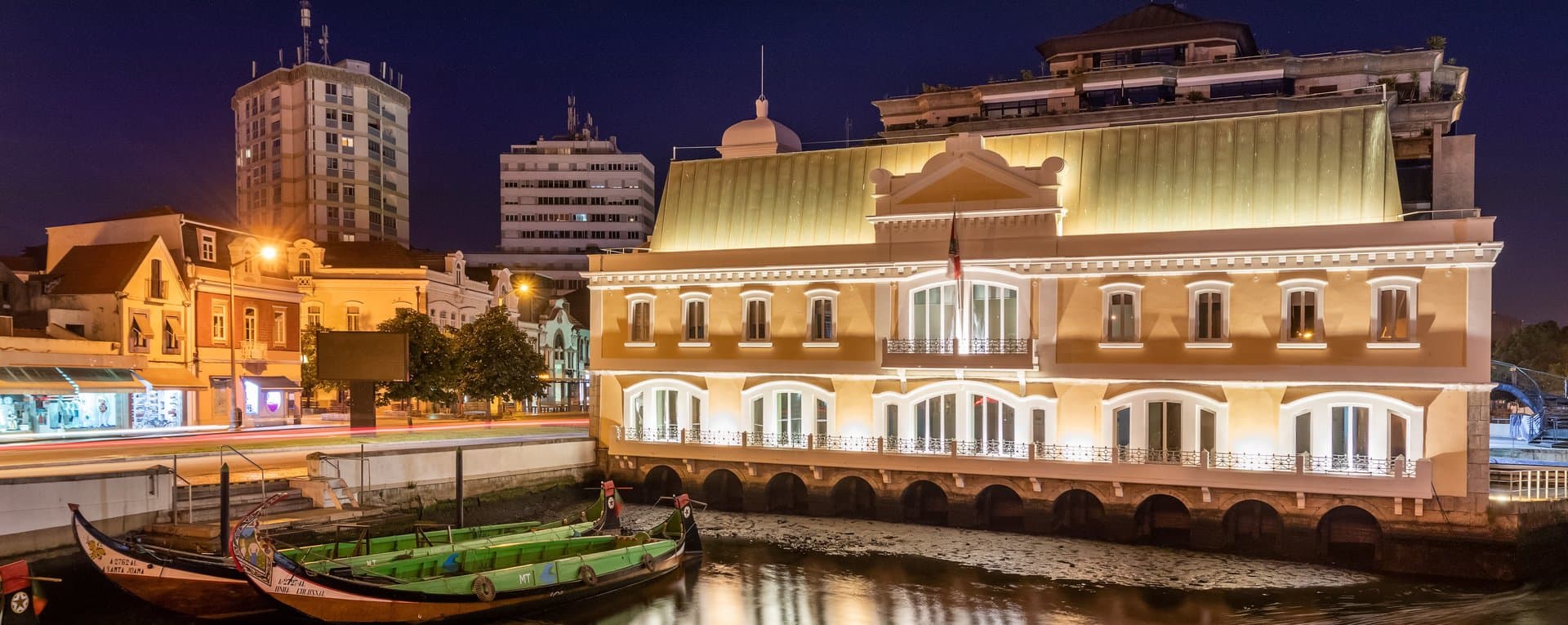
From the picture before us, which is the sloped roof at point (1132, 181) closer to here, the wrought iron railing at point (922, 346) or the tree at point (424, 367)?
the wrought iron railing at point (922, 346)

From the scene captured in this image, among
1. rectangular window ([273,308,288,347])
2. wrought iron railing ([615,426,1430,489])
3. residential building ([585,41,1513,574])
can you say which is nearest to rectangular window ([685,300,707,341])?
residential building ([585,41,1513,574])

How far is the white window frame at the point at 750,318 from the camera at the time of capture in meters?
38.3

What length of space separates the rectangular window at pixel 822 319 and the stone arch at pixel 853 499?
512 cm

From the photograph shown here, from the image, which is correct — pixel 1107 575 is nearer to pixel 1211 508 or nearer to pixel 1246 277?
pixel 1211 508

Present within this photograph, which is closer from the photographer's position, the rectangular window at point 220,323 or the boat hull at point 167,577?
the boat hull at point 167,577

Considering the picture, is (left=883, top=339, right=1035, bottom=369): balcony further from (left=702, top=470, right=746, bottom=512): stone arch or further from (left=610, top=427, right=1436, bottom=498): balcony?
(left=702, top=470, right=746, bottom=512): stone arch

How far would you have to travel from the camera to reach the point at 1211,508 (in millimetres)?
31469

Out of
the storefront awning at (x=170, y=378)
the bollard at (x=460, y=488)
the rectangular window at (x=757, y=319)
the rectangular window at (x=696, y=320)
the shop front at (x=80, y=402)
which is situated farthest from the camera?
the storefront awning at (x=170, y=378)

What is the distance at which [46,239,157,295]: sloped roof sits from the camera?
45.3m

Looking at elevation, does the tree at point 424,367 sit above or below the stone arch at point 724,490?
above

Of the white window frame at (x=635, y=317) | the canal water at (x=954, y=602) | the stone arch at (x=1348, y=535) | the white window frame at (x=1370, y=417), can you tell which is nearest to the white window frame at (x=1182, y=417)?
the white window frame at (x=1370, y=417)

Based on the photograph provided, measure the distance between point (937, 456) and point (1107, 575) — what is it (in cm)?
768

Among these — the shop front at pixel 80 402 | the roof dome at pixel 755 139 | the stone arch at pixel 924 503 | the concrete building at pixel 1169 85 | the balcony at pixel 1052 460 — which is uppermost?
the concrete building at pixel 1169 85

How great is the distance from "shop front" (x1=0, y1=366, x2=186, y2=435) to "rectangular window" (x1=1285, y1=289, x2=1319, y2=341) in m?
43.5
